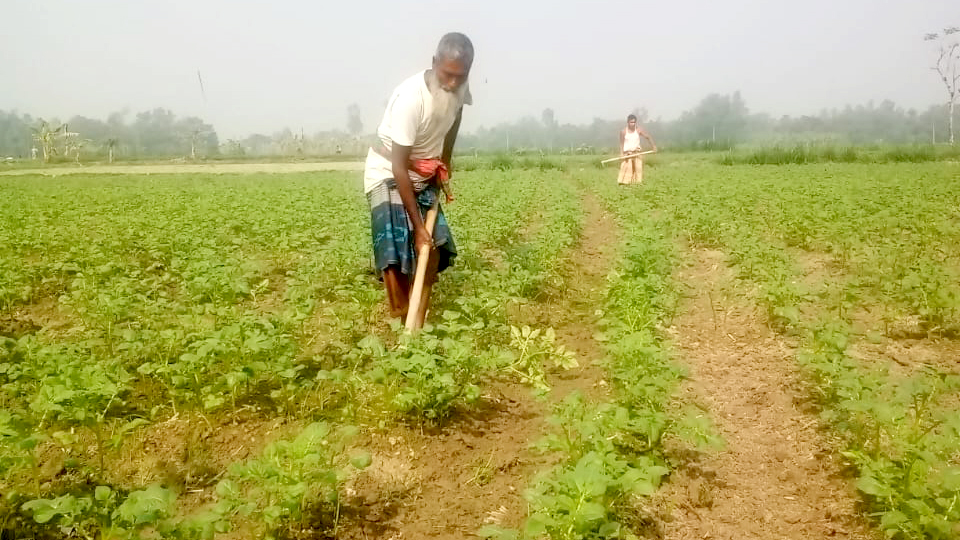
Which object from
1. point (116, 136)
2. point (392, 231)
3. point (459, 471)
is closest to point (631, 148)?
point (392, 231)

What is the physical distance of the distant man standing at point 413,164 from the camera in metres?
4.32

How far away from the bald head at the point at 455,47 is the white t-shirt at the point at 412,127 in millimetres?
270

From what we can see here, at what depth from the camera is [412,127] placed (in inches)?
172

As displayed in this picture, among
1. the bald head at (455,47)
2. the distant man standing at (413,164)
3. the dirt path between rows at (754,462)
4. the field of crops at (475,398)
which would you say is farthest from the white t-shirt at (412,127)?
the dirt path between rows at (754,462)

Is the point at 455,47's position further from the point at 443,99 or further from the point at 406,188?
the point at 406,188

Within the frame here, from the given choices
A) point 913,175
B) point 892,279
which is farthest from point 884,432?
point 913,175

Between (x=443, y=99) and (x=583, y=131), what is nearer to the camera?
(x=443, y=99)

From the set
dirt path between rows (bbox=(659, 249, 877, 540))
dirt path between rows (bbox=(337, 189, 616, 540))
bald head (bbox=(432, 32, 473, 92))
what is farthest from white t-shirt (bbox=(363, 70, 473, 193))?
dirt path between rows (bbox=(659, 249, 877, 540))

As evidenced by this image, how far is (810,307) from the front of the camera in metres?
5.63

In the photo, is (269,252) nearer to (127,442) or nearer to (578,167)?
(127,442)

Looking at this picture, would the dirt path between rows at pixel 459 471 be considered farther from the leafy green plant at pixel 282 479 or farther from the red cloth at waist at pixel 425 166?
the red cloth at waist at pixel 425 166

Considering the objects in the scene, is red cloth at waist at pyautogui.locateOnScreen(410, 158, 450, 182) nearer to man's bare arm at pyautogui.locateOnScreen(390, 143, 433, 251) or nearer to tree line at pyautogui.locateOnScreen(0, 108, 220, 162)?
man's bare arm at pyautogui.locateOnScreen(390, 143, 433, 251)

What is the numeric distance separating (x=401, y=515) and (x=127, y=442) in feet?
4.37

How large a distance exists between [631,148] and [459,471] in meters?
13.9
